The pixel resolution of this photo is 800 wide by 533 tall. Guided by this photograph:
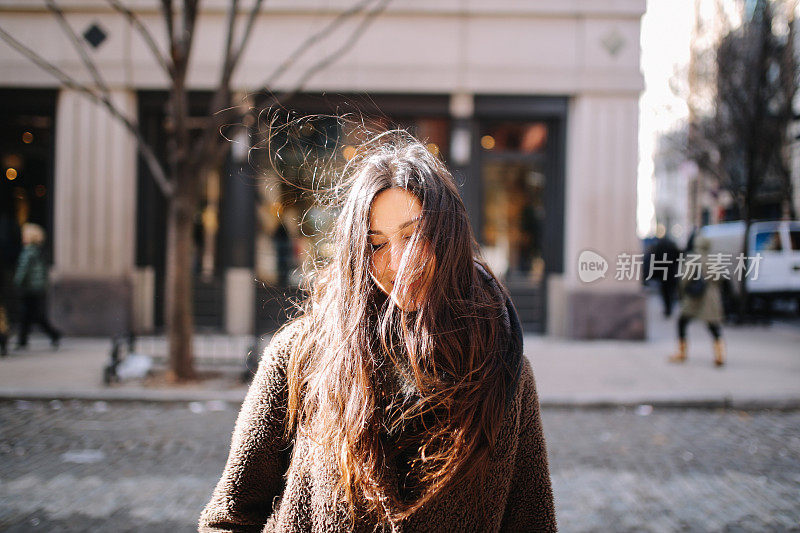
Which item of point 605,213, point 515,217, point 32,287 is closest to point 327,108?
point 515,217

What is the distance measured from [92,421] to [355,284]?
6173 millimetres

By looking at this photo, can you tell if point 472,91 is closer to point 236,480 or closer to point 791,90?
point 791,90

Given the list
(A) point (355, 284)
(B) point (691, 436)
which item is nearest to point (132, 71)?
(B) point (691, 436)

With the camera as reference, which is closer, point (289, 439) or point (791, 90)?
point (289, 439)

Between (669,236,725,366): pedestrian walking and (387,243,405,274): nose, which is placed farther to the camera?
(669,236,725,366): pedestrian walking

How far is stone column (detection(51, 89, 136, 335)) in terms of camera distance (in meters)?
A: 11.1

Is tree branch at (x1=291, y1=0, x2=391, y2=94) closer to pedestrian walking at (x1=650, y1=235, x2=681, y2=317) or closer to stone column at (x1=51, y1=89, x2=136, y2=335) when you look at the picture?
stone column at (x1=51, y1=89, x2=136, y2=335)

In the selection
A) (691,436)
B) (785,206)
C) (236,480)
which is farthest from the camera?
(785,206)

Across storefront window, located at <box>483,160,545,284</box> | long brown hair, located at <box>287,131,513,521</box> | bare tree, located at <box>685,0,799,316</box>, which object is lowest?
long brown hair, located at <box>287,131,513,521</box>

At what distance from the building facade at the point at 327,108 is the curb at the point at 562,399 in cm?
388

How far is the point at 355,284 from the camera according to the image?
1.41m

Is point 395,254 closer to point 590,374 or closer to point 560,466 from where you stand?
point 560,466

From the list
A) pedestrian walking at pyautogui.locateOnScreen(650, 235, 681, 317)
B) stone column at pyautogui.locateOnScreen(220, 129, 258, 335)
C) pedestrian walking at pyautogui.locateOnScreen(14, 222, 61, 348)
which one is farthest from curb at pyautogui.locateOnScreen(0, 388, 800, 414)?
stone column at pyautogui.locateOnScreen(220, 129, 258, 335)

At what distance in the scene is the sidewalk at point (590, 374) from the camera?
7.29 m
